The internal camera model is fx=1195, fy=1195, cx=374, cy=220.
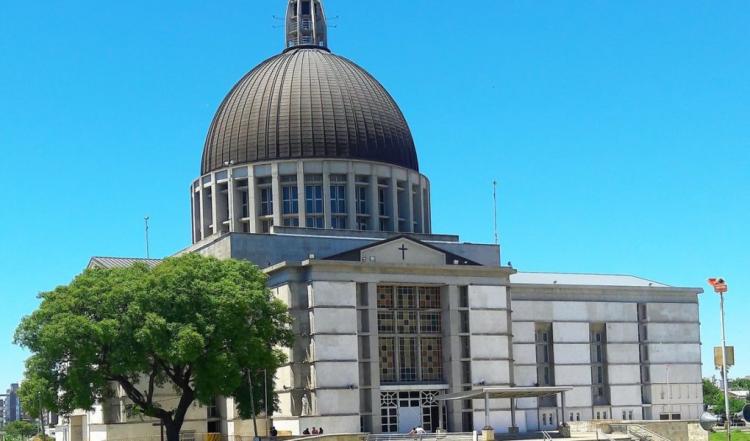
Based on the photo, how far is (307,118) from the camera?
9238 cm

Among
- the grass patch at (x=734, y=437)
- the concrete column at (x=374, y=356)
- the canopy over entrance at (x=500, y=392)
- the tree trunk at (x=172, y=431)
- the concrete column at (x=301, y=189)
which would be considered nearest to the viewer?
the tree trunk at (x=172, y=431)

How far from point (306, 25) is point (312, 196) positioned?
1832 cm

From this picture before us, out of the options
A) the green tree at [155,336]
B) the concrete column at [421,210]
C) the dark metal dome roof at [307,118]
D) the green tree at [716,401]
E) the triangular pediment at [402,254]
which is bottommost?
the green tree at [716,401]

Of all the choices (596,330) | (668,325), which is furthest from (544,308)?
(668,325)

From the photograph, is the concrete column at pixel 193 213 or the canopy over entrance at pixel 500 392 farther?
the concrete column at pixel 193 213

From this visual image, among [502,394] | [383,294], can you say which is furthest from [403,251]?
[502,394]

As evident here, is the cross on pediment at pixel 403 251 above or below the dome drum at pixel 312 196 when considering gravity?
below

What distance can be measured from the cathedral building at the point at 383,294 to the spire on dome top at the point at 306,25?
6.7 inches

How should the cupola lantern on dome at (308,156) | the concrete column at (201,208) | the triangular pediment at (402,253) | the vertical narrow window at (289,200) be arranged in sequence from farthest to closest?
the concrete column at (201,208) < the cupola lantern on dome at (308,156) < the vertical narrow window at (289,200) < the triangular pediment at (402,253)

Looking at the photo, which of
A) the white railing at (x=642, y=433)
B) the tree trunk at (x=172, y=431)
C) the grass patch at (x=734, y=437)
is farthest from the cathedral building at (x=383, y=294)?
the tree trunk at (x=172, y=431)

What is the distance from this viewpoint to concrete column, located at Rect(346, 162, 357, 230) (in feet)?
300

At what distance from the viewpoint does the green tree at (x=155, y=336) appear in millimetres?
69625

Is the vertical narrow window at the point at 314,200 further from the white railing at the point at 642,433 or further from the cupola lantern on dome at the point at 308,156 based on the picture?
the white railing at the point at 642,433

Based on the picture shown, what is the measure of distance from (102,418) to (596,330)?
130ft
